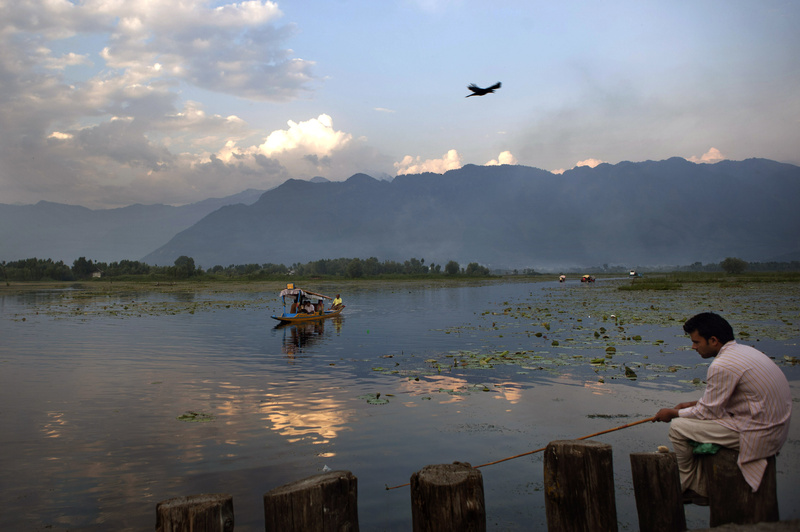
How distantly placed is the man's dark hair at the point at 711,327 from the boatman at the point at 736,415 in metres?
0.01

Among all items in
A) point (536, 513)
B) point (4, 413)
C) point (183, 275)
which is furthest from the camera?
point (183, 275)

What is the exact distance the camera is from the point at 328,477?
538 cm

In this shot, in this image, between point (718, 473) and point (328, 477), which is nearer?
point (328, 477)

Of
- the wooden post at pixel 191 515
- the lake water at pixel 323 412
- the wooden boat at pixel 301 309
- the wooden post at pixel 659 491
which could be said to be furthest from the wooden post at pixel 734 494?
the wooden boat at pixel 301 309

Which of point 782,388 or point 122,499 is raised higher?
point 782,388

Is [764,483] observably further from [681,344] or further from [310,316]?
[310,316]

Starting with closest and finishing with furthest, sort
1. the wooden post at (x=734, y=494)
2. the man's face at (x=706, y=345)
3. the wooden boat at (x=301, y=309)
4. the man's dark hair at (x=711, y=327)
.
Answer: the wooden post at (x=734, y=494) < the man's dark hair at (x=711, y=327) < the man's face at (x=706, y=345) < the wooden boat at (x=301, y=309)

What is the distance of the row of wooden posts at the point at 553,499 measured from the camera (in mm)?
5066

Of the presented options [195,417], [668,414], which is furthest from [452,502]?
[195,417]

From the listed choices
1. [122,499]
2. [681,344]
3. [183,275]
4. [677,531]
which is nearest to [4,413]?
[122,499]

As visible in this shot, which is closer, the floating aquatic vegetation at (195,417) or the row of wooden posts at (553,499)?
the row of wooden posts at (553,499)

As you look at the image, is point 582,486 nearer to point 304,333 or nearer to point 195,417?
point 195,417

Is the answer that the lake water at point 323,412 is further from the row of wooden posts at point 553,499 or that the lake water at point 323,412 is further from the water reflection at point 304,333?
the row of wooden posts at point 553,499

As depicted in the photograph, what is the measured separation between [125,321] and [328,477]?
130 feet
